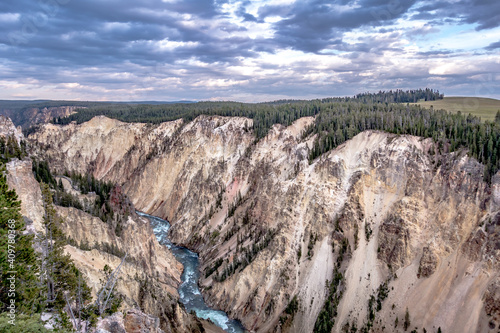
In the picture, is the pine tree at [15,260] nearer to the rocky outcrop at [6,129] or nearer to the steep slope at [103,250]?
the steep slope at [103,250]

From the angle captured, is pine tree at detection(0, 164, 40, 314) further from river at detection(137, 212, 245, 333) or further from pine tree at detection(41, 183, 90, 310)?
river at detection(137, 212, 245, 333)

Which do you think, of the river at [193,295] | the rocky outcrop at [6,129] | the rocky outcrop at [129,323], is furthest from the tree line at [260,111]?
the rocky outcrop at [129,323]

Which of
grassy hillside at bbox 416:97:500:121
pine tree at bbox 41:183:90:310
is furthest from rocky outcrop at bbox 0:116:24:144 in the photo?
grassy hillside at bbox 416:97:500:121

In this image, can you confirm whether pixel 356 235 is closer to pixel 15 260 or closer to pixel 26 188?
pixel 26 188

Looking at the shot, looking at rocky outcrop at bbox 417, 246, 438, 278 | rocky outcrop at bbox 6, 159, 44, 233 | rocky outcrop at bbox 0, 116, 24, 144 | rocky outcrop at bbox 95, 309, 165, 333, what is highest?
rocky outcrop at bbox 0, 116, 24, 144

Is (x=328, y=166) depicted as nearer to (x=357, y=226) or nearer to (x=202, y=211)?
(x=357, y=226)

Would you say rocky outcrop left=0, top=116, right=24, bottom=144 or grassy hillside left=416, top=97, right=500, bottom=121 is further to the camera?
grassy hillside left=416, top=97, right=500, bottom=121

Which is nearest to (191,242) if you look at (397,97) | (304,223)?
(304,223)

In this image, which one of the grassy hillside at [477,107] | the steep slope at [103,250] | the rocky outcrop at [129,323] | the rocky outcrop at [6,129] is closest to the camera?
the rocky outcrop at [129,323]
